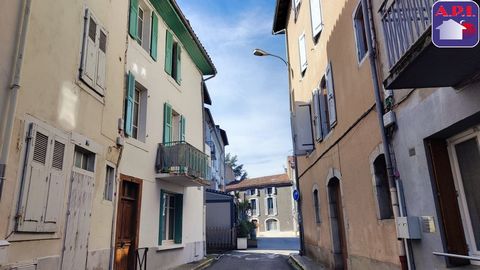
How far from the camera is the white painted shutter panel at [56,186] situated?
6008 millimetres

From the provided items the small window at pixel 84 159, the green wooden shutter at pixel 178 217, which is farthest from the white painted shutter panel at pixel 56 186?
the green wooden shutter at pixel 178 217

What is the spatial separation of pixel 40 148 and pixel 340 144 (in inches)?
257

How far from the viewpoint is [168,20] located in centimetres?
1270

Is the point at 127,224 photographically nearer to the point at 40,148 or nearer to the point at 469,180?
the point at 40,148

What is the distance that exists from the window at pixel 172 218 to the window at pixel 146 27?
4.42m

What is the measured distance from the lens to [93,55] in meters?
7.77

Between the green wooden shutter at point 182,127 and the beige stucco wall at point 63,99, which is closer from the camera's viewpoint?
the beige stucco wall at point 63,99

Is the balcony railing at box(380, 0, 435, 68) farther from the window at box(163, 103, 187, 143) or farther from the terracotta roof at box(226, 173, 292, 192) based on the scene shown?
the terracotta roof at box(226, 173, 292, 192)

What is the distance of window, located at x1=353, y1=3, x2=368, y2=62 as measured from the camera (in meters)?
7.60

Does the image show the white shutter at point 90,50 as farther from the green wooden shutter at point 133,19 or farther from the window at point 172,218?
the window at point 172,218

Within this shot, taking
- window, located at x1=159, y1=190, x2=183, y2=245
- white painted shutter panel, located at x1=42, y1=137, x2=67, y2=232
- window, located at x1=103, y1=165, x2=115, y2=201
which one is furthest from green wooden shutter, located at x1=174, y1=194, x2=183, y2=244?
white painted shutter panel, located at x1=42, y1=137, x2=67, y2=232

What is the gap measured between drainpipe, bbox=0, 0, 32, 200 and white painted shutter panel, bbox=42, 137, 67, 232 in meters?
1.08

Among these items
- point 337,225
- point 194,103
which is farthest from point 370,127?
point 194,103

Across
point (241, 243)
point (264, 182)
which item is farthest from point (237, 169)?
point (241, 243)
